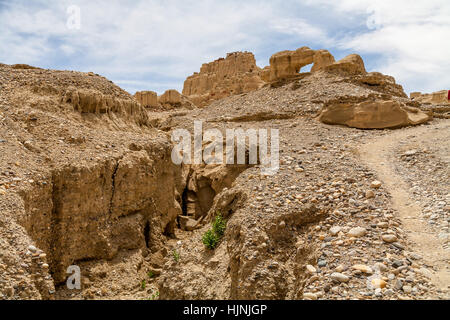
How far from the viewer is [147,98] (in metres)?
27.4

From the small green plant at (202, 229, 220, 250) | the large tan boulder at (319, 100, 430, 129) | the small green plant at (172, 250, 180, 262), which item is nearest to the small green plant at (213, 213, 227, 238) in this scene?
the small green plant at (202, 229, 220, 250)

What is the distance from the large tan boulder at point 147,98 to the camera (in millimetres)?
27375

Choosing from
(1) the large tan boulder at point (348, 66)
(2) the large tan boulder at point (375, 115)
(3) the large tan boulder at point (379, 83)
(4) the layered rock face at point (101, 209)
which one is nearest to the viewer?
(4) the layered rock face at point (101, 209)

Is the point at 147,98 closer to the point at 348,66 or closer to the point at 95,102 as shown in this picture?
the point at 348,66

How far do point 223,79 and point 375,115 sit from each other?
33.4 m

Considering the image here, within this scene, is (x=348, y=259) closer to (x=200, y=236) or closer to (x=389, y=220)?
(x=389, y=220)

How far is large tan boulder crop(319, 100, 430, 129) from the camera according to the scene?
12.1m

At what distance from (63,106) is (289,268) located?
7.30 metres

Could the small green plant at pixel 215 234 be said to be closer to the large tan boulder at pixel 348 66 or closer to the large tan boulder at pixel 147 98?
the large tan boulder at pixel 348 66

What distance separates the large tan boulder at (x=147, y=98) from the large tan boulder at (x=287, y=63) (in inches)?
448

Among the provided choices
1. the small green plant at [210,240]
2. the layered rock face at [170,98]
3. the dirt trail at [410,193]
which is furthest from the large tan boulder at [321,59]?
the small green plant at [210,240]

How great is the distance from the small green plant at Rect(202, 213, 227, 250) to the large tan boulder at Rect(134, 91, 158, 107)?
20.9 m

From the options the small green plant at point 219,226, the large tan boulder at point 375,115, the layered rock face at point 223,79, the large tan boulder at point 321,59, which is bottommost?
the small green plant at point 219,226

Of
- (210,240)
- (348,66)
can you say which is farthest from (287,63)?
(210,240)
